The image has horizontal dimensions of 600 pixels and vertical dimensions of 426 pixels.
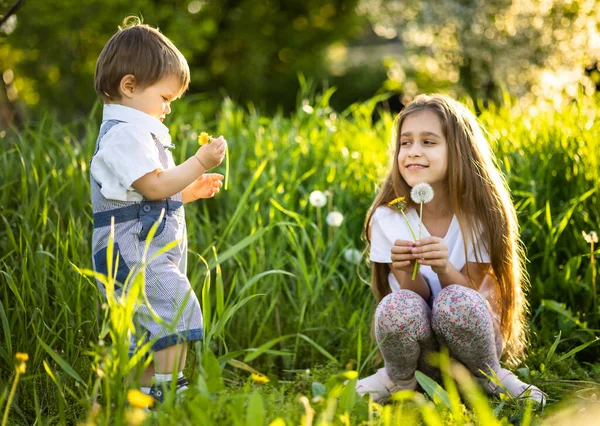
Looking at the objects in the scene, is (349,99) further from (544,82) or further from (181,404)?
(181,404)

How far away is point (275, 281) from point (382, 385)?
0.61 m

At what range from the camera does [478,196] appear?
92.4 inches

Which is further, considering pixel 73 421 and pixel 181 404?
pixel 73 421

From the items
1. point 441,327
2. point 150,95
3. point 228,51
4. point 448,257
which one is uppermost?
point 228,51

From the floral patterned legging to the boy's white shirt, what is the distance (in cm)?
83

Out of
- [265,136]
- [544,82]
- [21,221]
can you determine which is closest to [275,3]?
[544,82]

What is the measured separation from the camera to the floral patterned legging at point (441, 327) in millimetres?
2150

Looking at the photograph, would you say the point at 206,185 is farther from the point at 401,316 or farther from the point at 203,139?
the point at 401,316

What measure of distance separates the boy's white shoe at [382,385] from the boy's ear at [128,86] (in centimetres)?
116

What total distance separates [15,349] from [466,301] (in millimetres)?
1391

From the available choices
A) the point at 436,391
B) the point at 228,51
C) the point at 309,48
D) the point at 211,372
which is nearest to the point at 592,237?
the point at 436,391

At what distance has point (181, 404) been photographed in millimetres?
1615

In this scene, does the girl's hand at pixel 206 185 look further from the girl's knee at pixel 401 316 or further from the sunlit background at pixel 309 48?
the sunlit background at pixel 309 48

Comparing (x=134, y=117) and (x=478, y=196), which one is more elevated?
(x=134, y=117)
